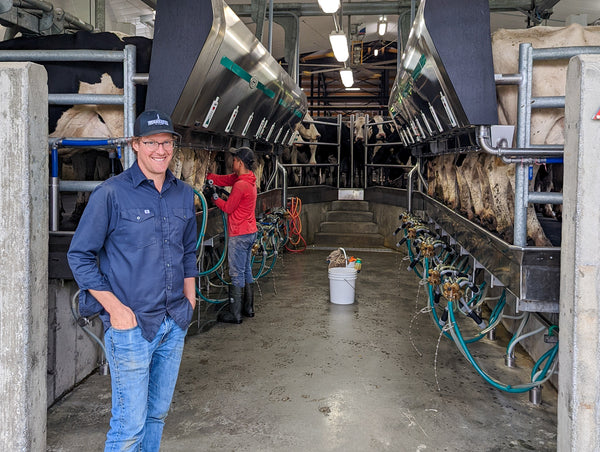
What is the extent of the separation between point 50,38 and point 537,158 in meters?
3.22

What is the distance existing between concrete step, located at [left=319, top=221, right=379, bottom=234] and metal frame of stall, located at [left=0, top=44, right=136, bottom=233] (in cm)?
824

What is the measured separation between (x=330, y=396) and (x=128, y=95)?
2320mm

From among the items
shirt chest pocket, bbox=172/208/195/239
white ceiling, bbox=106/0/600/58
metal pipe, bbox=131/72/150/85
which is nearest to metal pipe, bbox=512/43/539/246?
shirt chest pocket, bbox=172/208/195/239

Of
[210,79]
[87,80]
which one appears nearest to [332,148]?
[210,79]

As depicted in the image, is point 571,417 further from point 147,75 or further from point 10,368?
point 147,75

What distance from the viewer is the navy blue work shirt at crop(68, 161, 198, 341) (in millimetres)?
2053

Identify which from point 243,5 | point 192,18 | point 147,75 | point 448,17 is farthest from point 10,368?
point 243,5

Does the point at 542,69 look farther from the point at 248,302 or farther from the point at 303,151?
the point at 303,151

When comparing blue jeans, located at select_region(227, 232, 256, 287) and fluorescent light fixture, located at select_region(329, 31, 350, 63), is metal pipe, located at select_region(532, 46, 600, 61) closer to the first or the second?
blue jeans, located at select_region(227, 232, 256, 287)

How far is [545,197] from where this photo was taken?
2797 mm

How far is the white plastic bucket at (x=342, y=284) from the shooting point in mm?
5957

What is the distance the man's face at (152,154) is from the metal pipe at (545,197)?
1.87 meters

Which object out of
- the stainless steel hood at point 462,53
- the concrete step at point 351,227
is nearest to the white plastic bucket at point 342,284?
the stainless steel hood at point 462,53

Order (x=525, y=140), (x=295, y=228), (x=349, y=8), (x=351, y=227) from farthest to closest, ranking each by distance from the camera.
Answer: (x=351, y=227) → (x=349, y=8) → (x=295, y=228) → (x=525, y=140)
